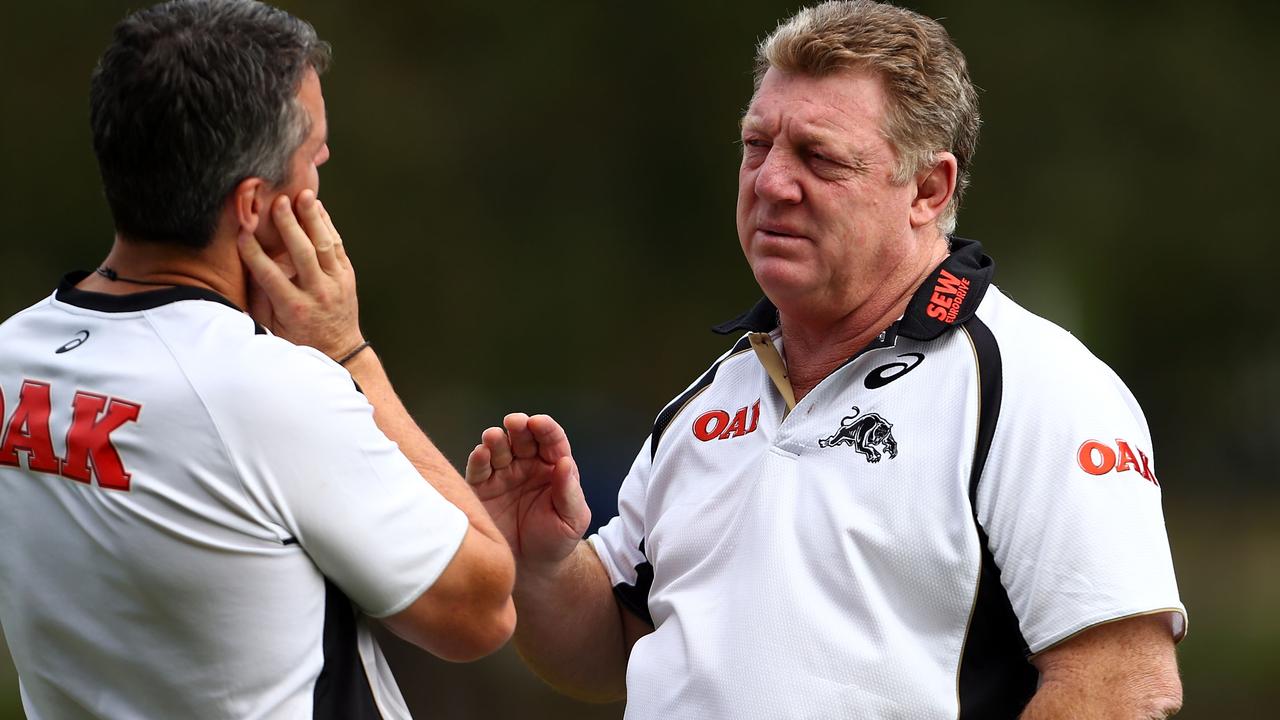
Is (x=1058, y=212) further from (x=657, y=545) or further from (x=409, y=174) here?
(x=657, y=545)

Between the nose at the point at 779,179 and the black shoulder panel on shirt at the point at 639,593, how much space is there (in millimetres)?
906

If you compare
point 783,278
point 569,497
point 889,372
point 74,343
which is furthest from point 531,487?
point 74,343

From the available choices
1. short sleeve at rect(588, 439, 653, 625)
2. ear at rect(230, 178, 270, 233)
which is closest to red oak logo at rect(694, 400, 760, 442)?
short sleeve at rect(588, 439, 653, 625)

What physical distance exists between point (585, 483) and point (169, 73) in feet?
23.8

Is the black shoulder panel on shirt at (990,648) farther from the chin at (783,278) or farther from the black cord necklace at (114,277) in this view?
the black cord necklace at (114,277)

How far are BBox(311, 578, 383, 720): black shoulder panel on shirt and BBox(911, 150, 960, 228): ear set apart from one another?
4.86ft

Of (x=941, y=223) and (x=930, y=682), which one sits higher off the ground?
(x=941, y=223)

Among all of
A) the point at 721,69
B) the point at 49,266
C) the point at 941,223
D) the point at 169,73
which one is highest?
the point at 169,73

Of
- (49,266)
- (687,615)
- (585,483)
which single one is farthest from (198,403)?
(49,266)

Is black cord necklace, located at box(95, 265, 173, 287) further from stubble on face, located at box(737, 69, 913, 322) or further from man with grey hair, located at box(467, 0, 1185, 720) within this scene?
stubble on face, located at box(737, 69, 913, 322)

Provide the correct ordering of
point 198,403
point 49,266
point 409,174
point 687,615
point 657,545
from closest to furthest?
Result: 1. point 198,403
2. point 687,615
3. point 657,545
4. point 49,266
5. point 409,174

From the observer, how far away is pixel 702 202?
12969 millimetres

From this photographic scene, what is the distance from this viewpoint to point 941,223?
299 centimetres

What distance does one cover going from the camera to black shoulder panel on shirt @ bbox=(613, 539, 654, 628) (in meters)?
3.19
